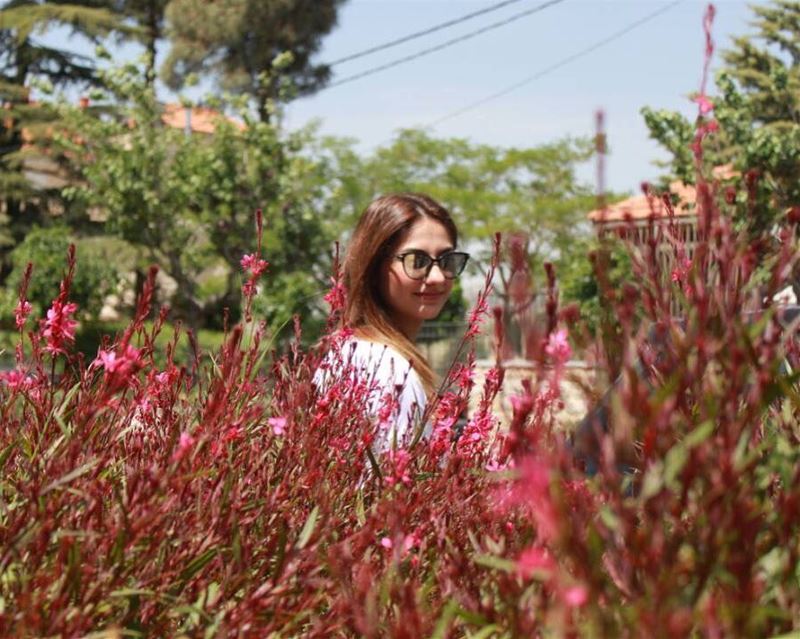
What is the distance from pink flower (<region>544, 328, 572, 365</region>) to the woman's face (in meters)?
2.49

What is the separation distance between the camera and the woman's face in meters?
3.91

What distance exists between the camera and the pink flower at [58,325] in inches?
86.2

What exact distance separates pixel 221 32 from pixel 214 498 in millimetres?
38359

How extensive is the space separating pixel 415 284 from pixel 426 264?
8cm

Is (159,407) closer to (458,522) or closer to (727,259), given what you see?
(458,522)

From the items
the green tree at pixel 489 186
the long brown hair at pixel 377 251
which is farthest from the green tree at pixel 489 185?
the long brown hair at pixel 377 251

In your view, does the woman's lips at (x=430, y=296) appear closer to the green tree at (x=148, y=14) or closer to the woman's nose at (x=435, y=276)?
the woman's nose at (x=435, y=276)

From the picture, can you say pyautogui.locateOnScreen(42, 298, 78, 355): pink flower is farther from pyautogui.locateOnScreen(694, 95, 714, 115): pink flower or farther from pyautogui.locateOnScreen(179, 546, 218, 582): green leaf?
pyautogui.locateOnScreen(694, 95, 714, 115): pink flower

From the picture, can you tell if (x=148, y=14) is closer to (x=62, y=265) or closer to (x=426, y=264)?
(x=62, y=265)

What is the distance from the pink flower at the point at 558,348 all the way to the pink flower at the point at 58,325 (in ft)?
3.68

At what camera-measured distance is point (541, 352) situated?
130cm

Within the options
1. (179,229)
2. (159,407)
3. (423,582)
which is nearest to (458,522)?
(423,582)

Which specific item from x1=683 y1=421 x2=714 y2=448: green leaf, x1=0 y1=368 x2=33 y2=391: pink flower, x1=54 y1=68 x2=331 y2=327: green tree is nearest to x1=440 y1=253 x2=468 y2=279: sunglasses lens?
x1=0 y1=368 x2=33 y2=391: pink flower

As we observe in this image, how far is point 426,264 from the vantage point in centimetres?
395
